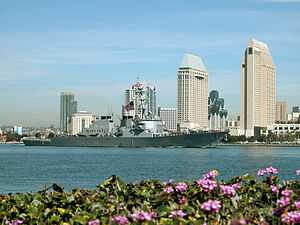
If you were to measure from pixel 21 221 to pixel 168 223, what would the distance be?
6.75 ft

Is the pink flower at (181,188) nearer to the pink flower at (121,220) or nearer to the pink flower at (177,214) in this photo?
the pink flower at (177,214)

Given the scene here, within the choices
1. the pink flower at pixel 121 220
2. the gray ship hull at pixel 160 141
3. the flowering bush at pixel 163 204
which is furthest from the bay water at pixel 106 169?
the gray ship hull at pixel 160 141

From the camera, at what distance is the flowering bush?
22.4 ft

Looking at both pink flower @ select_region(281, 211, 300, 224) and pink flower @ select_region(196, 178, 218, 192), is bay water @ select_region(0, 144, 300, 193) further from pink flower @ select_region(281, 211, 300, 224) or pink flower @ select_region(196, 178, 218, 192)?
pink flower @ select_region(281, 211, 300, 224)

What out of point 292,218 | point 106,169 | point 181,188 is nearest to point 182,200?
point 181,188

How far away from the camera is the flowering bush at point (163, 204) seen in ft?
22.4

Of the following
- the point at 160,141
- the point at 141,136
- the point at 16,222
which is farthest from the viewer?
the point at 160,141

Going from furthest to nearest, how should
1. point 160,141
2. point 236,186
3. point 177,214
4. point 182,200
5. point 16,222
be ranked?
point 160,141 → point 236,186 → point 182,200 → point 16,222 → point 177,214

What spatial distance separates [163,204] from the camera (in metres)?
8.40

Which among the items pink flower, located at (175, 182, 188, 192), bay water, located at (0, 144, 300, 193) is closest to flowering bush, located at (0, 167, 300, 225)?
pink flower, located at (175, 182, 188, 192)

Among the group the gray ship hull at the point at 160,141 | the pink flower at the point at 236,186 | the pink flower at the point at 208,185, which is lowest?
the gray ship hull at the point at 160,141

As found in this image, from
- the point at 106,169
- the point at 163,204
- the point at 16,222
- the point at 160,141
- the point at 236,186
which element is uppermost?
the point at 236,186

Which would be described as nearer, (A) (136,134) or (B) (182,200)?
Result: (B) (182,200)

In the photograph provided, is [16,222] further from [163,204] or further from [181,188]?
[181,188]
